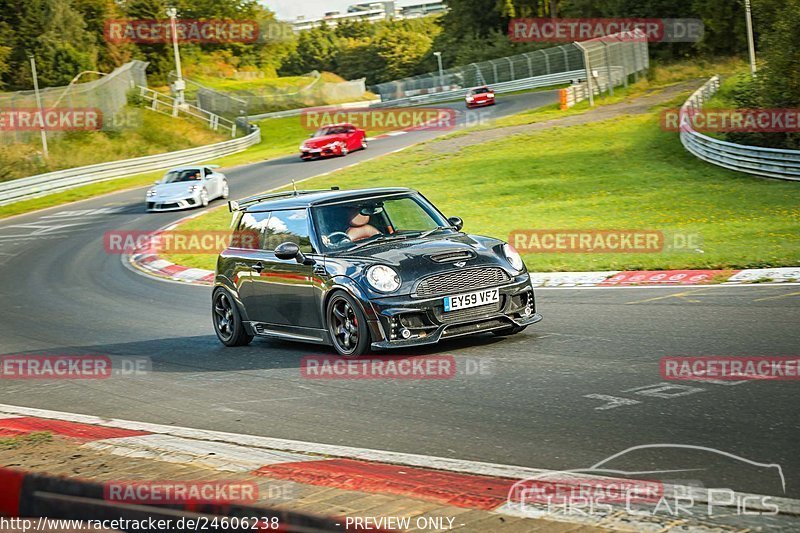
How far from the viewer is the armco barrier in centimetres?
365

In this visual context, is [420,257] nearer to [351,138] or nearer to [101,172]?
[351,138]

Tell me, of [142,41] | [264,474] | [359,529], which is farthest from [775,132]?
[142,41]

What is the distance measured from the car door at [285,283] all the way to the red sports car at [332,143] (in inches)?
1261

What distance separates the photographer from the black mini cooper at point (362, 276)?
9.73 meters

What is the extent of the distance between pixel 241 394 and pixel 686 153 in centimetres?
2633

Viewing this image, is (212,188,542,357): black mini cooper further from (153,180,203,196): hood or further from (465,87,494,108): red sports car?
(465,87,494,108): red sports car

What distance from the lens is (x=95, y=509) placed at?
12.7 feet

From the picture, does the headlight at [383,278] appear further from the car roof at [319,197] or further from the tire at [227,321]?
the tire at [227,321]

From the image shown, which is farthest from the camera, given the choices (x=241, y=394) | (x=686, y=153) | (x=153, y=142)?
(x=153, y=142)

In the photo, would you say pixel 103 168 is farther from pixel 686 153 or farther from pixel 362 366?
pixel 362 366

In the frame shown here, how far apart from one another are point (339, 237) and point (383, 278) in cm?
124

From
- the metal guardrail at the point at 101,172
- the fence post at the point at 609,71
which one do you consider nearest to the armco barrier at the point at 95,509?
the metal guardrail at the point at 101,172

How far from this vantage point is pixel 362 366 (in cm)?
976

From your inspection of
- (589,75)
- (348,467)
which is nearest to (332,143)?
(589,75)
